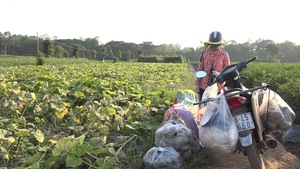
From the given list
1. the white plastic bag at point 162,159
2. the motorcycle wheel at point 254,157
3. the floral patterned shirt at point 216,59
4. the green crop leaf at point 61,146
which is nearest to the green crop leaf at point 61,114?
the green crop leaf at point 61,146

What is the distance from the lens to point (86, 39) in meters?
89.4

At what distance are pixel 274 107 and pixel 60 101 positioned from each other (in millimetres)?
2783

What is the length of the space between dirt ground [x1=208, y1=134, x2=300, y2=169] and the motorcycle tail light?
2.63 feet

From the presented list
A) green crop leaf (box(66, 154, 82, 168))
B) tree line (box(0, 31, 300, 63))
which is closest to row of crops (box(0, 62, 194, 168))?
green crop leaf (box(66, 154, 82, 168))

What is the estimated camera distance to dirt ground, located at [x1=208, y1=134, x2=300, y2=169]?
10.4 ft

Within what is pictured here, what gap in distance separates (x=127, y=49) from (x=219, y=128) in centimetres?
8520

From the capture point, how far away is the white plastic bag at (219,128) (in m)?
2.55

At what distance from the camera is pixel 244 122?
2611mm

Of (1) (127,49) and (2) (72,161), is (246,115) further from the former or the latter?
(1) (127,49)

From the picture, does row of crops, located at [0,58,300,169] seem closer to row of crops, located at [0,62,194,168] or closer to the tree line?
row of crops, located at [0,62,194,168]

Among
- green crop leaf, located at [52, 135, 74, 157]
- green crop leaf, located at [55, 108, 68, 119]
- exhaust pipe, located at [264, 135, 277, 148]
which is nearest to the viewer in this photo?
green crop leaf, located at [52, 135, 74, 157]

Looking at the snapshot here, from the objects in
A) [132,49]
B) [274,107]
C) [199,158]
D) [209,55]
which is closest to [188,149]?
[199,158]

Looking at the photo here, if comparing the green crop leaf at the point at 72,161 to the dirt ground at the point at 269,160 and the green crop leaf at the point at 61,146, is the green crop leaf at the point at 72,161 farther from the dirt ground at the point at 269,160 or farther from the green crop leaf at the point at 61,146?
the dirt ground at the point at 269,160

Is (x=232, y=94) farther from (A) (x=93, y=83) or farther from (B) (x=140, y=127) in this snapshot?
(A) (x=93, y=83)
